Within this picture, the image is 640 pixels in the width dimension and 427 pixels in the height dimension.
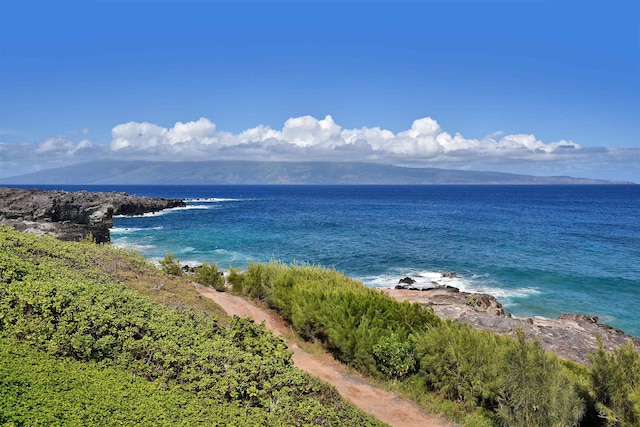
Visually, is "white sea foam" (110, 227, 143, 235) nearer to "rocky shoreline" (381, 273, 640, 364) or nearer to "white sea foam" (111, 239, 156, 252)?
"white sea foam" (111, 239, 156, 252)

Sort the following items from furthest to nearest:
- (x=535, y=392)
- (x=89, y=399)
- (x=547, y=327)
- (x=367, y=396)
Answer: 1. (x=547, y=327)
2. (x=367, y=396)
3. (x=535, y=392)
4. (x=89, y=399)

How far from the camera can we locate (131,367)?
6934 millimetres

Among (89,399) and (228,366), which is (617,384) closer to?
(228,366)

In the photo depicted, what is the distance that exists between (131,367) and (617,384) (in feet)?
30.3

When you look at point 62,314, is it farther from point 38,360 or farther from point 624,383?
point 624,383

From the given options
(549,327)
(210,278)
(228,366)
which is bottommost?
(549,327)

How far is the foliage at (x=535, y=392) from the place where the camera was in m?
8.38

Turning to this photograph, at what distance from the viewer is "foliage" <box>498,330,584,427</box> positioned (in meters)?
8.38


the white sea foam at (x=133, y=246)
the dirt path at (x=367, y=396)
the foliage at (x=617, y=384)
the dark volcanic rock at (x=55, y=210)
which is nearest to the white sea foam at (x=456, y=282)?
the dirt path at (x=367, y=396)

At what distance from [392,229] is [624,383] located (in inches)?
2172

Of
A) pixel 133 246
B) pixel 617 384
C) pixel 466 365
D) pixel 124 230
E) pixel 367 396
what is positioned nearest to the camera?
pixel 617 384

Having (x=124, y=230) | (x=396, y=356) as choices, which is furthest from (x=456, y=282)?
(x=124, y=230)

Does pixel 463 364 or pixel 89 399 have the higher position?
pixel 89 399

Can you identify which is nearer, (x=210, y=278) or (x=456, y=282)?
(x=210, y=278)
